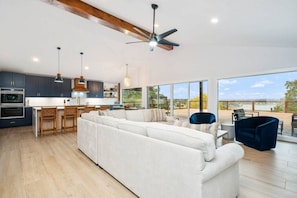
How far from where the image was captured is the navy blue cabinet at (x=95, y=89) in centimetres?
904

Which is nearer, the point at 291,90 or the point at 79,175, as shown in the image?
the point at 79,175

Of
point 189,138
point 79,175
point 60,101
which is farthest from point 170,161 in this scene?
point 60,101

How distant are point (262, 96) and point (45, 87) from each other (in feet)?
29.6

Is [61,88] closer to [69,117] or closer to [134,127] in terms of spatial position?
[69,117]

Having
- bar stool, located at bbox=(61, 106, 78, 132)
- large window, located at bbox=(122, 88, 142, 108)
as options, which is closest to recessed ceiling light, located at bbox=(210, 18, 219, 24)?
bar stool, located at bbox=(61, 106, 78, 132)

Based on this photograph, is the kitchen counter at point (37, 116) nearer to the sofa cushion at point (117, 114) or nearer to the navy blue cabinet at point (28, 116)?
the navy blue cabinet at point (28, 116)

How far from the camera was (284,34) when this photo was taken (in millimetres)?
3344

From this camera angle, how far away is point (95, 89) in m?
9.26

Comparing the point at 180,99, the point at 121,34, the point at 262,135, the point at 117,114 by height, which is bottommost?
the point at 262,135

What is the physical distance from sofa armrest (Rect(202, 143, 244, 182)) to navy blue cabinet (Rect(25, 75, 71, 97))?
27.1ft

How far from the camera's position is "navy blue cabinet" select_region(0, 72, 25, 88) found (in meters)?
6.41

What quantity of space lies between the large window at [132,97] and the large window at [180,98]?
86 centimetres

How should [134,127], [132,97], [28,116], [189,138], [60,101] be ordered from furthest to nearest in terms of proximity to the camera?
[132,97], [60,101], [28,116], [134,127], [189,138]

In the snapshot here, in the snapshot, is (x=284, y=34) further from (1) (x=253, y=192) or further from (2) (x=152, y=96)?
(2) (x=152, y=96)
